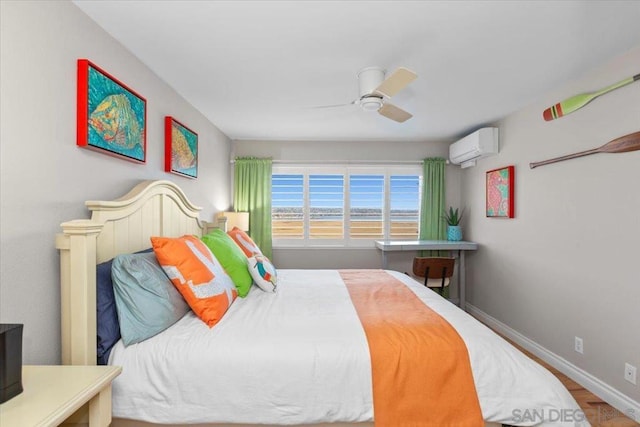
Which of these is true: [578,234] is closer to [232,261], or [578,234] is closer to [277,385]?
[277,385]

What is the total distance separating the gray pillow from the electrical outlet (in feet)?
9.31

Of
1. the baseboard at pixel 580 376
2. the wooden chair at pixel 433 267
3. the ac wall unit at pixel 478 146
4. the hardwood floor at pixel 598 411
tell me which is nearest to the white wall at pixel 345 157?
the ac wall unit at pixel 478 146

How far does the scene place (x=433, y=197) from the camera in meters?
4.50

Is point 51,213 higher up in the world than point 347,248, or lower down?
higher up

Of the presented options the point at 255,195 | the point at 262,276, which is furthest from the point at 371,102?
the point at 255,195

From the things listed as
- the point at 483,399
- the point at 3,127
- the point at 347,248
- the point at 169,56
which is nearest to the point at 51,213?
the point at 3,127

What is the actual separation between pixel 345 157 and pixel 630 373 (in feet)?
11.5

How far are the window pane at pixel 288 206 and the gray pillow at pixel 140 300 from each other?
2.94 meters

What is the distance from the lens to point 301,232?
4578 mm

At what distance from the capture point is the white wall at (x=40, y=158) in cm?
126

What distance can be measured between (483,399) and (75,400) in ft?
5.00

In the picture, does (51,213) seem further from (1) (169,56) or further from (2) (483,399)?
(2) (483,399)

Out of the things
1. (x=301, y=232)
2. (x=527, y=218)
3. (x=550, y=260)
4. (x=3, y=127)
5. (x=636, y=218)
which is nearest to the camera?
(x=3, y=127)

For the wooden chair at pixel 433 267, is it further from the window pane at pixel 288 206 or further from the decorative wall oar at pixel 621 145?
the window pane at pixel 288 206
